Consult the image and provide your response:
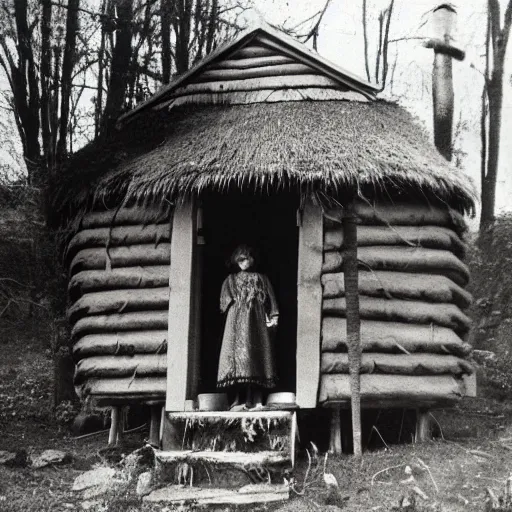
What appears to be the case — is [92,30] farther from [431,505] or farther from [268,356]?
[431,505]

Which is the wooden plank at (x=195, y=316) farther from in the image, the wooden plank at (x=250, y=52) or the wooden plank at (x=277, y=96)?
the wooden plank at (x=250, y=52)

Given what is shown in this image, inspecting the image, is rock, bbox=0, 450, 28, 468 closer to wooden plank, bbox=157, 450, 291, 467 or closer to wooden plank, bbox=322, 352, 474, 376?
wooden plank, bbox=157, 450, 291, 467

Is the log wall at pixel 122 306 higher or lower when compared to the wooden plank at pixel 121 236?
lower

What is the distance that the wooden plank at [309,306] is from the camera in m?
8.27

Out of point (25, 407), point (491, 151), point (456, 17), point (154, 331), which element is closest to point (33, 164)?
point (25, 407)

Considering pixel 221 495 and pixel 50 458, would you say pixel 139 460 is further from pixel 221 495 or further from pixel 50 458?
pixel 221 495

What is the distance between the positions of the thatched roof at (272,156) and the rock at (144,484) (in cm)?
303

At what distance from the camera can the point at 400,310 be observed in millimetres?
8633

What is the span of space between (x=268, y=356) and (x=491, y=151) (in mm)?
9900

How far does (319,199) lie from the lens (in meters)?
8.70

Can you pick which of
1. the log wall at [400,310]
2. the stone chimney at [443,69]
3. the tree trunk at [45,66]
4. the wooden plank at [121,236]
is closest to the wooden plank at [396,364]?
the log wall at [400,310]

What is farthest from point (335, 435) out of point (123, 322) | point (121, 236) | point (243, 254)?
point (121, 236)

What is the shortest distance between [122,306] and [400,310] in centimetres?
320

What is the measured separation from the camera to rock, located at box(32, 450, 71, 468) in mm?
8392
